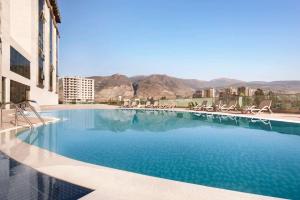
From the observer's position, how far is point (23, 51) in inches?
1006

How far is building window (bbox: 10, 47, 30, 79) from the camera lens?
21.6m

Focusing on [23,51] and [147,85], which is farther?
[147,85]

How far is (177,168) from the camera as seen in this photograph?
510 cm

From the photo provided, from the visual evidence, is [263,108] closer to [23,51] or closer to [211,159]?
[211,159]

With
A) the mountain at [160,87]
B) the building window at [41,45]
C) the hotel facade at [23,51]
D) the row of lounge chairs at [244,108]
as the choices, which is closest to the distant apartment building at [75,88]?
the mountain at [160,87]

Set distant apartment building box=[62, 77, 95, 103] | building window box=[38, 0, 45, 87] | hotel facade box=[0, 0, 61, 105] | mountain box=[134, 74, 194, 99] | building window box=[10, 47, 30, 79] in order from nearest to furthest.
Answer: hotel facade box=[0, 0, 61, 105]
building window box=[10, 47, 30, 79]
building window box=[38, 0, 45, 87]
distant apartment building box=[62, 77, 95, 103]
mountain box=[134, 74, 194, 99]

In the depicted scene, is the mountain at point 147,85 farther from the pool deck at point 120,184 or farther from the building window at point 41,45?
the pool deck at point 120,184

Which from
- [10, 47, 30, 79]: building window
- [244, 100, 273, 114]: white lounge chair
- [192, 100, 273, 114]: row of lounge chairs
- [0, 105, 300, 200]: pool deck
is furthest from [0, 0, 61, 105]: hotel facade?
[244, 100, 273, 114]: white lounge chair

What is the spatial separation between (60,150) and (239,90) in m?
29.7

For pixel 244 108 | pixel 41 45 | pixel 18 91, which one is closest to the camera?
pixel 244 108

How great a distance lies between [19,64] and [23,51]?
2129 mm

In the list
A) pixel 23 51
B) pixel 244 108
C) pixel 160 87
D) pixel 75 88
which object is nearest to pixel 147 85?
pixel 160 87

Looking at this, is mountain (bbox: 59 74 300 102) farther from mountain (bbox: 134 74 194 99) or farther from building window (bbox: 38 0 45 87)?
building window (bbox: 38 0 45 87)

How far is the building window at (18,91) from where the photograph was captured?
21.7 m
